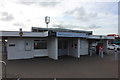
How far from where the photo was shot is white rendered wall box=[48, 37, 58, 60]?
14.0 metres

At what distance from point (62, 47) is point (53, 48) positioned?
10.5ft

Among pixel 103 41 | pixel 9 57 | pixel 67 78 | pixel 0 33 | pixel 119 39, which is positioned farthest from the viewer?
pixel 119 39

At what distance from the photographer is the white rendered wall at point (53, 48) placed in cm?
1397

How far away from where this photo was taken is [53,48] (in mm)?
14648

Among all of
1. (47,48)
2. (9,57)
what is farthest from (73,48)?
(9,57)

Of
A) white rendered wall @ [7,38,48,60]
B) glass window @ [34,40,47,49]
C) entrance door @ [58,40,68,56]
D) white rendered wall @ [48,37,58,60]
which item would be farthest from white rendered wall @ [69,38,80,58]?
white rendered wall @ [7,38,48,60]

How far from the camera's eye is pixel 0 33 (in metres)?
13.3

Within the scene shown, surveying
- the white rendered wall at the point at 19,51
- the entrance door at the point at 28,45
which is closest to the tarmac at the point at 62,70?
the white rendered wall at the point at 19,51

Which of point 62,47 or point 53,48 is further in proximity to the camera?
point 62,47

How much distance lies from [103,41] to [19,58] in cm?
1405

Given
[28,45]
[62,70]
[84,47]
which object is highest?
[28,45]

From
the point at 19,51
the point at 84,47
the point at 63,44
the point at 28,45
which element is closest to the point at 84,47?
the point at 84,47

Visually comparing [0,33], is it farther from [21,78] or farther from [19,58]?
[21,78]

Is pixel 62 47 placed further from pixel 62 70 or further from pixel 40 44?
pixel 62 70
